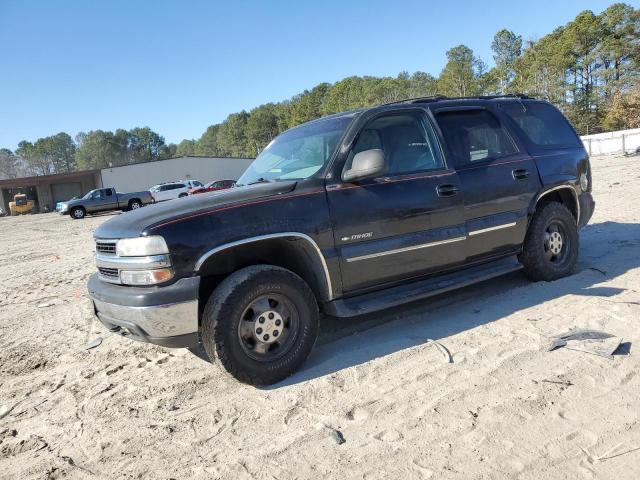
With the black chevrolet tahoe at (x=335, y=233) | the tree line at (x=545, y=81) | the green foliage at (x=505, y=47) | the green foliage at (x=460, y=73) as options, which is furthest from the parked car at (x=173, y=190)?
the green foliage at (x=505, y=47)

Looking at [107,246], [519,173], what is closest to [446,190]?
[519,173]

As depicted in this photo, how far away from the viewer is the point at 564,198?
5.46m

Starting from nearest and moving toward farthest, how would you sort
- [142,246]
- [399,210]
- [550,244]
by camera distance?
[142,246]
[399,210]
[550,244]

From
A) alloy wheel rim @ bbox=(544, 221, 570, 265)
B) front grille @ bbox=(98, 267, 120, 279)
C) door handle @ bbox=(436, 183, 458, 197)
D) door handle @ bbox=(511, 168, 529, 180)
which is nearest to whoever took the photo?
front grille @ bbox=(98, 267, 120, 279)

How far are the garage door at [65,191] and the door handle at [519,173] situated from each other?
57.5m

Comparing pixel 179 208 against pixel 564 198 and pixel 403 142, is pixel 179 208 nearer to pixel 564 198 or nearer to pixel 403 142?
pixel 403 142

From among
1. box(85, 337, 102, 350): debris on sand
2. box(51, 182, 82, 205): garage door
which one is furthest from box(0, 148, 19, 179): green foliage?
box(85, 337, 102, 350): debris on sand

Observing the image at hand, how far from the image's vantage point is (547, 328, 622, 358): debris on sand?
3.40 m

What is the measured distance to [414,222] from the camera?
4.01m

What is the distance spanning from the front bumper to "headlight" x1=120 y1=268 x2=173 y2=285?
0.15 feet

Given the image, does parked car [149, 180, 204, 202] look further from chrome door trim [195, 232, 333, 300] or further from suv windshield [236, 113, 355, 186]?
chrome door trim [195, 232, 333, 300]

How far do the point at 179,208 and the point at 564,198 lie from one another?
14.3ft

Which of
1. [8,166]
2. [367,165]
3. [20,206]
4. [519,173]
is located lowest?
[519,173]

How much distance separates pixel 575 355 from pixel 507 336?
545 mm
